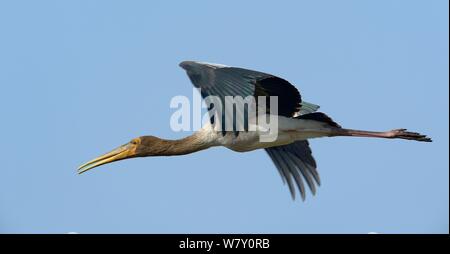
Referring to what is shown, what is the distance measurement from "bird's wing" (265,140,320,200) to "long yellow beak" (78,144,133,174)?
216 centimetres

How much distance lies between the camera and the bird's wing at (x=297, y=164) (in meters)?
17.3

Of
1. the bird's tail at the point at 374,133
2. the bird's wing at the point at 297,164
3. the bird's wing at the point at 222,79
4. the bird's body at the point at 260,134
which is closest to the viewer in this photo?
the bird's wing at the point at 222,79

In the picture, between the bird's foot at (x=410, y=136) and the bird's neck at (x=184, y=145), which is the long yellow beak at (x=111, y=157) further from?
the bird's foot at (x=410, y=136)

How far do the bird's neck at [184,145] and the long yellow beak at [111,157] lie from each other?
1.60 ft

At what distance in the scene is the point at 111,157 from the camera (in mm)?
16609

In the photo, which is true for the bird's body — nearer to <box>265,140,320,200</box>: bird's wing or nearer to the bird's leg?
the bird's leg

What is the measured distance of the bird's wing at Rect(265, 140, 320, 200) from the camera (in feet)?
56.9

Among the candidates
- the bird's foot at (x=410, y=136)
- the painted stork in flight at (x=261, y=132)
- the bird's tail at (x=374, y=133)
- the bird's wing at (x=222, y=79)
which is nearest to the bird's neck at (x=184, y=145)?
the painted stork in flight at (x=261, y=132)

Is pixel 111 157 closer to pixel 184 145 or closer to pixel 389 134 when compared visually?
pixel 184 145

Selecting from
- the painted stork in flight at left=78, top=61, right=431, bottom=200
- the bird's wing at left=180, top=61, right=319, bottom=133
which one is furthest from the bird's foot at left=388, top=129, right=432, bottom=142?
the bird's wing at left=180, top=61, right=319, bottom=133

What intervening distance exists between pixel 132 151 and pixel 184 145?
79 centimetres

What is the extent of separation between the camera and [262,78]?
48.4 ft
